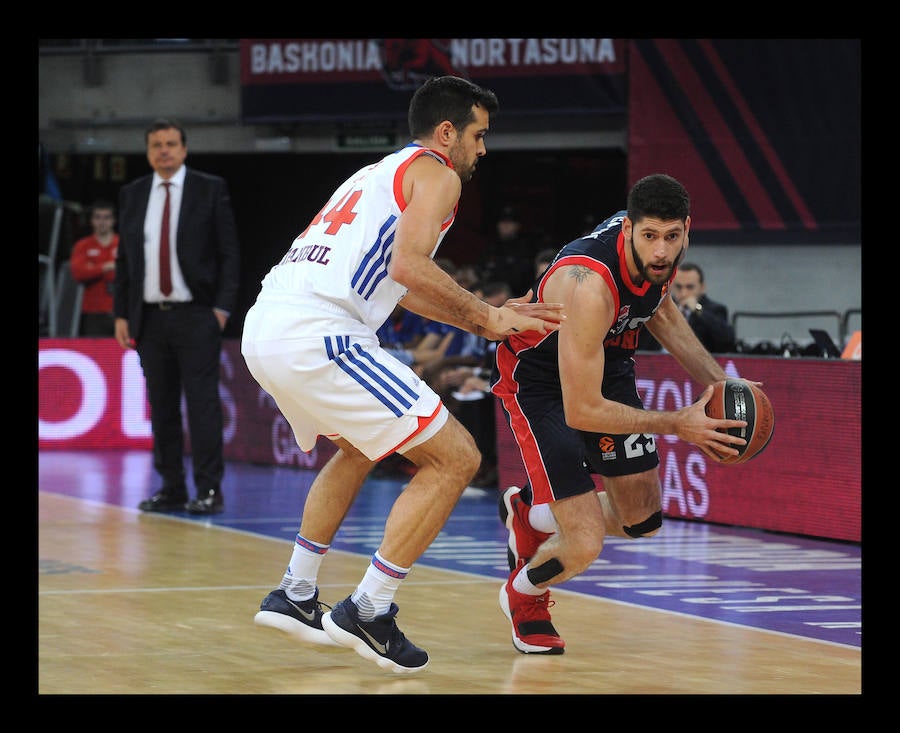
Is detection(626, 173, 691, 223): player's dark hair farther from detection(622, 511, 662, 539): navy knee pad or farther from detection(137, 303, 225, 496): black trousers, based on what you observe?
detection(137, 303, 225, 496): black trousers

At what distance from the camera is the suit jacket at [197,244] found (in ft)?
31.9

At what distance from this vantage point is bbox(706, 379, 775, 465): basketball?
5371 millimetres

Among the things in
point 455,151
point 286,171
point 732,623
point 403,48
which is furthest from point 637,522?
point 286,171

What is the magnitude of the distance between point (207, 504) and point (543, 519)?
13.8 feet

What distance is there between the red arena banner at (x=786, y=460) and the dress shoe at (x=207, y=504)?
92.2 inches

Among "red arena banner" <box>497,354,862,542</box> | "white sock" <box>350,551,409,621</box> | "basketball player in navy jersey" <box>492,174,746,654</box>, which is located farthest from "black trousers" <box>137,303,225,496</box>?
"white sock" <box>350,551,409,621</box>

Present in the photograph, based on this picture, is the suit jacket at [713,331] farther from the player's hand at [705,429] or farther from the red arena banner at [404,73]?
the red arena banner at [404,73]

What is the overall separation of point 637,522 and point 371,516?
4.03 meters

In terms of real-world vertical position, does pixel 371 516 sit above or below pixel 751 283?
below

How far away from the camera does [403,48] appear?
17281 millimetres
